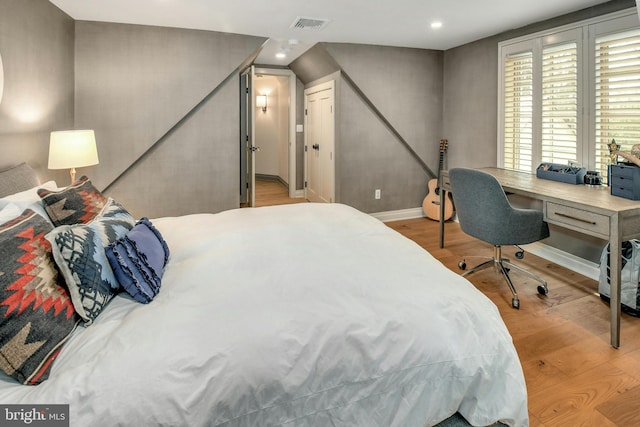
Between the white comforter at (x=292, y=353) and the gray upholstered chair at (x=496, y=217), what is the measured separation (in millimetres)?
1409

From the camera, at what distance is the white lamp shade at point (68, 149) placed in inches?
112

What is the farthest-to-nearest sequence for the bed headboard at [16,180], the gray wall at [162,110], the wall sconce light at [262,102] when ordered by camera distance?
1. the wall sconce light at [262,102]
2. the gray wall at [162,110]
3. the bed headboard at [16,180]

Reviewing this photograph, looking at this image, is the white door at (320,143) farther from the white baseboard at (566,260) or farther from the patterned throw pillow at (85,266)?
the patterned throw pillow at (85,266)

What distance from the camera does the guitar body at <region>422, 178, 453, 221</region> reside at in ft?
16.3

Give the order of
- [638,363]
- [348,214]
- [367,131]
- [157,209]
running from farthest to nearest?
[367,131] < [157,209] < [348,214] < [638,363]

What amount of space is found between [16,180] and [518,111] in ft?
13.9

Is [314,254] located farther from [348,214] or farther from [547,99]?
[547,99]

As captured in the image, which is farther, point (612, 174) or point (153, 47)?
point (153, 47)

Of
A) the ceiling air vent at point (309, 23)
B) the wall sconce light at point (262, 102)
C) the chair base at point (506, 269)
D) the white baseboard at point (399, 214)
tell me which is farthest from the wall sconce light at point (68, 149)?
the wall sconce light at point (262, 102)

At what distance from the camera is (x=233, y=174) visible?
439 cm

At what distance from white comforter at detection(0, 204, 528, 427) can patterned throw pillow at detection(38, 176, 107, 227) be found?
1.96ft

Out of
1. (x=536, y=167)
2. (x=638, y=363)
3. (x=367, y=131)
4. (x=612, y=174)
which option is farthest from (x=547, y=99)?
(x=638, y=363)

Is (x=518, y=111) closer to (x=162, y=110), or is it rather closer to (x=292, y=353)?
(x=162, y=110)

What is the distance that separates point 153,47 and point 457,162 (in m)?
3.77
